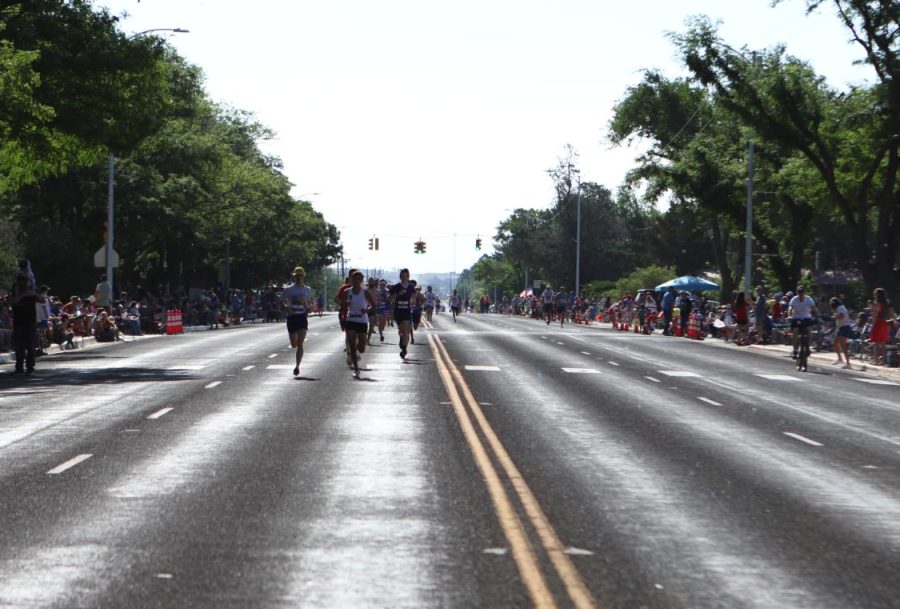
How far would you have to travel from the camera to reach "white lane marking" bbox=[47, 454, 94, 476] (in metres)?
12.2

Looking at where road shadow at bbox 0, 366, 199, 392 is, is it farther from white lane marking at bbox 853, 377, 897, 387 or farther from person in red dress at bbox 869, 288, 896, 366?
person in red dress at bbox 869, 288, 896, 366

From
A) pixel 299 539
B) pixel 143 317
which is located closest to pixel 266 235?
pixel 143 317

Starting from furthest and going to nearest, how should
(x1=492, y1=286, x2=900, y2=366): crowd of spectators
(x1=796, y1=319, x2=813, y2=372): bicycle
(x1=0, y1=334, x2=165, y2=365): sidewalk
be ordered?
(x1=492, y1=286, x2=900, y2=366): crowd of spectators, (x1=796, y1=319, x2=813, y2=372): bicycle, (x1=0, y1=334, x2=165, y2=365): sidewalk

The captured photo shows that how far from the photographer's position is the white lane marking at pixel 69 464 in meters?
12.2

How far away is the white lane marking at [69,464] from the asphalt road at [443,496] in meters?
0.07

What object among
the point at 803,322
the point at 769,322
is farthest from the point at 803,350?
the point at 769,322

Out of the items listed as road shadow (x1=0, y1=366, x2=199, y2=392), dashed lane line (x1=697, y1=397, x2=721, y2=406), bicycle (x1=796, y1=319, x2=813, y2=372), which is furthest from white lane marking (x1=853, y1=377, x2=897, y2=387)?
road shadow (x1=0, y1=366, x2=199, y2=392)

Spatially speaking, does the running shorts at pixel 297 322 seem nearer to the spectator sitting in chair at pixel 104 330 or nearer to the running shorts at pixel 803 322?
the running shorts at pixel 803 322

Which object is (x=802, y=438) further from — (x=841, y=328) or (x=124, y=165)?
(x=124, y=165)

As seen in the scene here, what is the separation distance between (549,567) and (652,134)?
6942 centimetres

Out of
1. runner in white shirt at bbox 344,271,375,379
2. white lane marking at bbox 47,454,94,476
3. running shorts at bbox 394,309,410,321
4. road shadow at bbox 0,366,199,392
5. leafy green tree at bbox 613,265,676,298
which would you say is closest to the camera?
white lane marking at bbox 47,454,94,476

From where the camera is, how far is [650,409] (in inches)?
763

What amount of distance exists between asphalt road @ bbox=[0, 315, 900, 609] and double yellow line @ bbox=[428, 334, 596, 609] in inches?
1.2

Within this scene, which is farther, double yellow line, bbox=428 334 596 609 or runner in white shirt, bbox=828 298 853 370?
runner in white shirt, bbox=828 298 853 370
